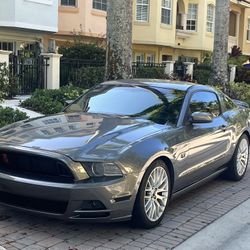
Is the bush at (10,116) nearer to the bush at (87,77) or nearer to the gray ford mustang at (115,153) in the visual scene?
the gray ford mustang at (115,153)

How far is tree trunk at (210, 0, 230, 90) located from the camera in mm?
17234

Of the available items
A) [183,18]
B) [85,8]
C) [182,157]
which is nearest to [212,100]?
[182,157]

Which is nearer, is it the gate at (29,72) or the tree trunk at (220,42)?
the gate at (29,72)

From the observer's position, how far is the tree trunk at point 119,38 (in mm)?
11570

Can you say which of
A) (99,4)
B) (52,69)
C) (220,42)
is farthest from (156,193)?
(99,4)

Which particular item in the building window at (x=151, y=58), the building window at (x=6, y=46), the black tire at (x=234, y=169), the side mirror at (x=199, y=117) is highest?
the building window at (x=6, y=46)

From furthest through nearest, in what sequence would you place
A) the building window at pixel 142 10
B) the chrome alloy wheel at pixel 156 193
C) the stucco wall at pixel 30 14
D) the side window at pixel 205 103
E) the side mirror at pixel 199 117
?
1. the building window at pixel 142 10
2. the stucco wall at pixel 30 14
3. the side window at pixel 205 103
4. the side mirror at pixel 199 117
5. the chrome alloy wheel at pixel 156 193

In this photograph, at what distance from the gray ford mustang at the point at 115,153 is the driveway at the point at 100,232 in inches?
8.3

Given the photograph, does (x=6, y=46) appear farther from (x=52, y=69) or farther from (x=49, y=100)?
(x=49, y=100)

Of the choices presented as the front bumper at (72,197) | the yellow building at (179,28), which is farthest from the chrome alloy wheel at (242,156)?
the yellow building at (179,28)

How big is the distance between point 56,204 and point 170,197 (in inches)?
56.0

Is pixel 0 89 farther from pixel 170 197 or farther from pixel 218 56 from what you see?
pixel 218 56

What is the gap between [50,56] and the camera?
14789mm

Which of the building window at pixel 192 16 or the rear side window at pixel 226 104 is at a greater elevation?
the building window at pixel 192 16
